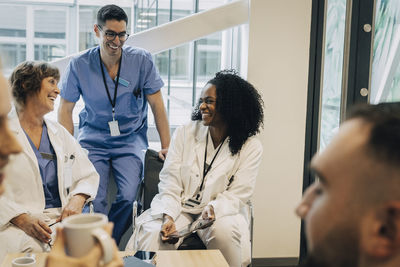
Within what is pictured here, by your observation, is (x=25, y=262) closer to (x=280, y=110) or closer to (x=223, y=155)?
(x=223, y=155)

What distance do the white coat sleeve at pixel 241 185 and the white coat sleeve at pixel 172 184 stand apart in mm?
206

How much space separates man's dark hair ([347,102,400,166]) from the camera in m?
0.73

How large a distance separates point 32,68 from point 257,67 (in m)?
1.49

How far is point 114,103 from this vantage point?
290 centimetres

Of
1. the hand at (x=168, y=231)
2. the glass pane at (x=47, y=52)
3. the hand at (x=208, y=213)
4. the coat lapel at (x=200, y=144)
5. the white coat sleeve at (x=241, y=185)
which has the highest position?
the glass pane at (x=47, y=52)

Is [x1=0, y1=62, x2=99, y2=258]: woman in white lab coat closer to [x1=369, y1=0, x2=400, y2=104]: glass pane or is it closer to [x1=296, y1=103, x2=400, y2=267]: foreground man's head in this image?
[x1=296, y1=103, x2=400, y2=267]: foreground man's head

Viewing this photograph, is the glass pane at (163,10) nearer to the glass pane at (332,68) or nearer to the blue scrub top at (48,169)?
the glass pane at (332,68)

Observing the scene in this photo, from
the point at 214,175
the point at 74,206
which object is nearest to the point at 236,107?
the point at 214,175

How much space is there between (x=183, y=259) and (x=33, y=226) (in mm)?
753

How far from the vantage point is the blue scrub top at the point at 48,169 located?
2.31 m

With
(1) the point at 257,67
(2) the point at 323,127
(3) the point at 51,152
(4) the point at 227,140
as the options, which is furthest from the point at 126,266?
(2) the point at 323,127

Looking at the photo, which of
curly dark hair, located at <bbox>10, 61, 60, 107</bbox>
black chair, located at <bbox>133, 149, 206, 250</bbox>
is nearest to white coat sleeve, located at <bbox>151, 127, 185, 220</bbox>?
black chair, located at <bbox>133, 149, 206, 250</bbox>

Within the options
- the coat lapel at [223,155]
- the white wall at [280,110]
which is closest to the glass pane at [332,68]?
the white wall at [280,110]

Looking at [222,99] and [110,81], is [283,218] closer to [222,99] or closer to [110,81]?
[222,99]
